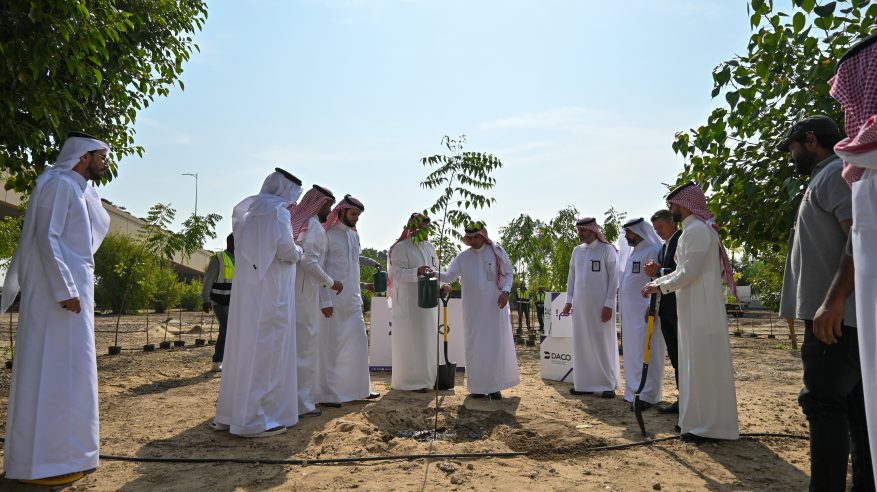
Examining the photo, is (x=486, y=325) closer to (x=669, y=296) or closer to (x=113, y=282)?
(x=669, y=296)

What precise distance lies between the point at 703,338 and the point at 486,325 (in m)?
2.88

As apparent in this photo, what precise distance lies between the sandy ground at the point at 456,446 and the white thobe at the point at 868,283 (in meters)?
1.69

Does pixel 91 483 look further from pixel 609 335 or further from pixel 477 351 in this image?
pixel 609 335

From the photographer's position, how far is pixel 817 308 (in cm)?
324

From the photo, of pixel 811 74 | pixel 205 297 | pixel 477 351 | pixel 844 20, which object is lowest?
pixel 477 351

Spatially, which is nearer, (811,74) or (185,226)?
(811,74)

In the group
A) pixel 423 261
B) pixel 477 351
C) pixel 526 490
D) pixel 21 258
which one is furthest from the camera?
pixel 423 261

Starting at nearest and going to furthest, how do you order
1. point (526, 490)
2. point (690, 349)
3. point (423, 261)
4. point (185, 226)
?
point (526, 490) → point (690, 349) → point (423, 261) → point (185, 226)

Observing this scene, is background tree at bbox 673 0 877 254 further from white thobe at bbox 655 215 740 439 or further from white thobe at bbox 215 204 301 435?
white thobe at bbox 215 204 301 435

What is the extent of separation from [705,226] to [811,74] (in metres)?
1.31

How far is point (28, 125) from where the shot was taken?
18.2ft

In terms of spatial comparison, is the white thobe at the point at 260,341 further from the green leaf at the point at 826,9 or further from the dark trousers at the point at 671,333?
the green leaf at the point at 826,9

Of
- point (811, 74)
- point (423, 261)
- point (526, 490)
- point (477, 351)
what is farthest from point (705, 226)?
point (423, 261)

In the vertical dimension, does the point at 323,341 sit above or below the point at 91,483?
above
